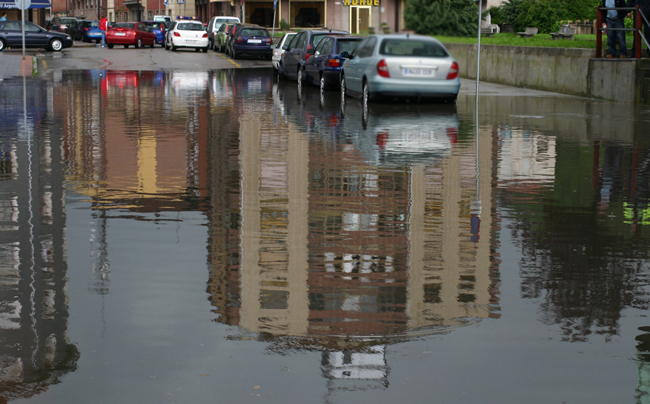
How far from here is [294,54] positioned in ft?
96.6

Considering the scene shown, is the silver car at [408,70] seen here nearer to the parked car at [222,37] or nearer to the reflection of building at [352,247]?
the reflection of building at [352,247]

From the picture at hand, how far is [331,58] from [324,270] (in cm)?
1832

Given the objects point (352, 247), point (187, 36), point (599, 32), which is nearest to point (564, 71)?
point (599, 32)

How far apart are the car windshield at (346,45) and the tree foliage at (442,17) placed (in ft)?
4.45

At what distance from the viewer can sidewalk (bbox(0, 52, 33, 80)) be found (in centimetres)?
3184

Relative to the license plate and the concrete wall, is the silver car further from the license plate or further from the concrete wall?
the concrete wall

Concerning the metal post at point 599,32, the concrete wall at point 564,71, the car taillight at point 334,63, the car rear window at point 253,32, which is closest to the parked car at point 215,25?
the car rear window at point 253,32

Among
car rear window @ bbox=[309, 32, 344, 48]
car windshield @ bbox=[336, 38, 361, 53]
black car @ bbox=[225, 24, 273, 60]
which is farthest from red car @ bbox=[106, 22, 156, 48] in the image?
car windshield @ bbox=[336, 38, 361, 53]

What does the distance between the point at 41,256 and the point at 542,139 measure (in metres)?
9.30

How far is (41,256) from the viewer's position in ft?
22.8

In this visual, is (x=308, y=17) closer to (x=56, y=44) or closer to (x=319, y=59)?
(x=56, y=44)

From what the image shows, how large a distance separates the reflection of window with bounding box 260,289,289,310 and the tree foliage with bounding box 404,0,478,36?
19.0 meters

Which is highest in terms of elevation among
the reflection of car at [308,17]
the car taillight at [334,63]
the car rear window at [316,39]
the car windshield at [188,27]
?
the reflection of car at [308,17]

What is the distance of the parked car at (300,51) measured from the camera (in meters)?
27.7
